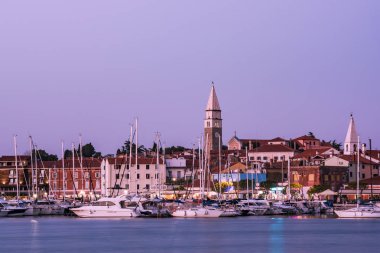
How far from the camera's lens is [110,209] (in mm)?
90500

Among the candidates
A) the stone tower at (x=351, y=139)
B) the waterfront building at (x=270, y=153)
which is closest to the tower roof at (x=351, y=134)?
the stone tower at (x=351, y=139)

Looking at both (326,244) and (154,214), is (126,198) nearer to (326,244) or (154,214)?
(154,214)

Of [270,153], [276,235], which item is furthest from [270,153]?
[276,235]

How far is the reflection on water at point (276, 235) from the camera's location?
2469 inches

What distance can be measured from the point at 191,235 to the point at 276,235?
5.51 metres

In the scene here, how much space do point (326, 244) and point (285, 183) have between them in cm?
7805

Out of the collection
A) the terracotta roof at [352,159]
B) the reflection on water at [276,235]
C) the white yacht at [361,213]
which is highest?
the terracotta roof at [352,159]

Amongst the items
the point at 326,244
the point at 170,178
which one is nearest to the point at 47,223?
the point at 326,244

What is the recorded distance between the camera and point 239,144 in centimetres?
19400

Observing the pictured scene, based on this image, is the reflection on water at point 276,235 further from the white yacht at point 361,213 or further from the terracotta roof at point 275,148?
the terracotta roof at point 275,148

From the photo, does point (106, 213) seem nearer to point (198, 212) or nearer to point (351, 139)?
point (198, 212)

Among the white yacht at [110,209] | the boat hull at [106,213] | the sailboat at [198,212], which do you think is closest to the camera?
the boat hull at [106,213]

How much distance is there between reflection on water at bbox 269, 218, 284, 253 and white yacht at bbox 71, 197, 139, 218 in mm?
11557

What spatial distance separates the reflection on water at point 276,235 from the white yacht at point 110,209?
11557mm
